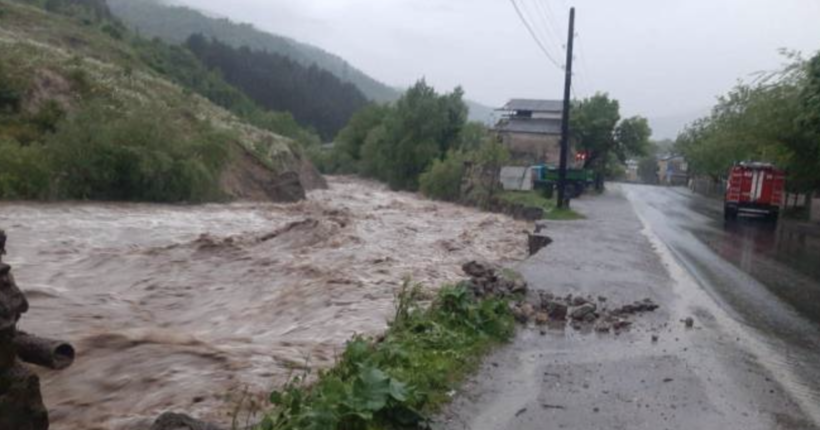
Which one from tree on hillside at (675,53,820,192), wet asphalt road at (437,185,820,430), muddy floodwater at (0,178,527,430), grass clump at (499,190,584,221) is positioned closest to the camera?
wet asphalt road at (437,185,820,430)

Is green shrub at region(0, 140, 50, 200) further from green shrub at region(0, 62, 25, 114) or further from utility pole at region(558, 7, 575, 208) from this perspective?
utility pole at region(558, 7, 575, 208)

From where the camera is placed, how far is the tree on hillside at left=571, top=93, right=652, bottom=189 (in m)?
66.0

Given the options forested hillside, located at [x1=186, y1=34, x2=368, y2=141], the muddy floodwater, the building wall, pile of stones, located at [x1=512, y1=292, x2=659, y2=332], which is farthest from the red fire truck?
forested hillside, located at [x1=186, y1=34, x2=368, y2=141]

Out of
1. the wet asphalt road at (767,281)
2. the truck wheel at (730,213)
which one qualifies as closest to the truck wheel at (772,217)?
the truck wheel at (730,213)

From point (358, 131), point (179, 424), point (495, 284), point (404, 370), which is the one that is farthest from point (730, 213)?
point (358, 131)

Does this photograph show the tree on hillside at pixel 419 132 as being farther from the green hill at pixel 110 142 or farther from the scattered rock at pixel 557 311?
the scattered rock at pixel 557 311

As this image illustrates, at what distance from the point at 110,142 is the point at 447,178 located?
23.2 metres

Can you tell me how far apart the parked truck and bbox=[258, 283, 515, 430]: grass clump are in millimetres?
31675

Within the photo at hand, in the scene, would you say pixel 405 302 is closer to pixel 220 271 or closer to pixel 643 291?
pixel 643 291

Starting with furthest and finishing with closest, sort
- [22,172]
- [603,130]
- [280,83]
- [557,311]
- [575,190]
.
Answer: [280,83] < [603,130] < [575,190] < [22,172] < [557,311]

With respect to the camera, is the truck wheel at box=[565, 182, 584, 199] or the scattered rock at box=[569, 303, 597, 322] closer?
the scattered rock at box=[569, 303, 597, 322]

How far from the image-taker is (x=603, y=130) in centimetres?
6612

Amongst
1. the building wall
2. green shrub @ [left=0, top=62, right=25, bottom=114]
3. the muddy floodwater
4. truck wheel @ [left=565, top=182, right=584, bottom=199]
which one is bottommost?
truck wheel @ [left=565, top=182, right=584, bottom=199]

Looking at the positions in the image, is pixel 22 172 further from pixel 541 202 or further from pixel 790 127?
pixel 790 127
